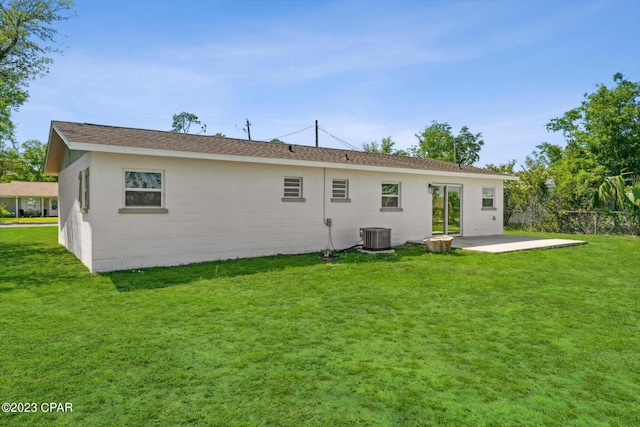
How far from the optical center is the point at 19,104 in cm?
1962

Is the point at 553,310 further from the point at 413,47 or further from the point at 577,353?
the point at 413,47

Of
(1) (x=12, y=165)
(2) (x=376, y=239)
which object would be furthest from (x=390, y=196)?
(1) (x=12, y=165)

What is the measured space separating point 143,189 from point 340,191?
581 centimetres

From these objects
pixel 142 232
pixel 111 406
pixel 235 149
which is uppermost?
pixel 235 149

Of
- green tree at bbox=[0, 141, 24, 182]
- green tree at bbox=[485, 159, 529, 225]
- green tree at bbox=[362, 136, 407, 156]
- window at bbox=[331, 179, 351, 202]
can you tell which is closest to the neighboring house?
green tree at bbox=[0, 141, 24, 182]

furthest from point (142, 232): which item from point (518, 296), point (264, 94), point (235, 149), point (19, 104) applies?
point (19, 104)

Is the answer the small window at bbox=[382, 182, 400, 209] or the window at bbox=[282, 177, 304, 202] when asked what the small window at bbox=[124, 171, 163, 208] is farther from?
the small window at bbox=[382, 182, 400, 209]

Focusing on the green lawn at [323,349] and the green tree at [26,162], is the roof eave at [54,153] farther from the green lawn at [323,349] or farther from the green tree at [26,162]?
the green tree at [26,162]

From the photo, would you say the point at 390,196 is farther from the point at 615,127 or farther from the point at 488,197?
the point at 615,127

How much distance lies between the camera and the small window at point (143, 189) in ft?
27.7

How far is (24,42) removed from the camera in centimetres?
1773

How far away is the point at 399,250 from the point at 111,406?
949 centimetres

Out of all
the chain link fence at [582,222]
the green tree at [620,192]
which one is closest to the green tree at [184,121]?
the chain link fence at [582,222]

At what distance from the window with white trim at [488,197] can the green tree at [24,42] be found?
22.0 m
